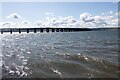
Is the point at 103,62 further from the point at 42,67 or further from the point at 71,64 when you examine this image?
the point at 42,67

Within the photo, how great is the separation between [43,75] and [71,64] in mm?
4573

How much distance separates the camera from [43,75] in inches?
614

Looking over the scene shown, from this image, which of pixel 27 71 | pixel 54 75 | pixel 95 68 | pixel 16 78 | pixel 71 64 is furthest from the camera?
pixel 71 64

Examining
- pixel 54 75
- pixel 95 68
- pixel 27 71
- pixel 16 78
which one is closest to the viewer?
pixel 16 78

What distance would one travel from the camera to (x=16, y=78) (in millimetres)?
14562

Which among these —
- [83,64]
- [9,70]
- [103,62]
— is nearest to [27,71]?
[9,70]

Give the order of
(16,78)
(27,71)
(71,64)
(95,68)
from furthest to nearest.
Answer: (71,64), (95,68), (27,71), (16,78)

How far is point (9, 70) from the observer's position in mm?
17047

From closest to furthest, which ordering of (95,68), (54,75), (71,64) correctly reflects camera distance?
(54,75) → (95,68) → (71,64)

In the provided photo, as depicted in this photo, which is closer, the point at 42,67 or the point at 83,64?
the point at 42,67

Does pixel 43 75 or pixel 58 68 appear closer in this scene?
pixel 43 75

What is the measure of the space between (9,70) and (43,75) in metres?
3.01

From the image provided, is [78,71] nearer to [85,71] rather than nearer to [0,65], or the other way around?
[85,71]

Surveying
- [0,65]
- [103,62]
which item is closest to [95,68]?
[103,62]
